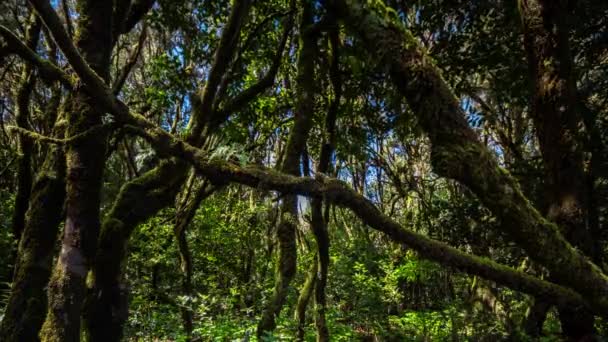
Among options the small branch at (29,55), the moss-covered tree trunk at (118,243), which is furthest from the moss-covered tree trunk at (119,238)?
the small branch at (29,55)

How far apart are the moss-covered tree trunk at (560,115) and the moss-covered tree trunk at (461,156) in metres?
0.69

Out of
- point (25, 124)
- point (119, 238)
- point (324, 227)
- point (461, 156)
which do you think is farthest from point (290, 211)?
point (25, 124)

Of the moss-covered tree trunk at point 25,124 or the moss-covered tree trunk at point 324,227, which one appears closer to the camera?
the moss-covered tree trunk at point 324,227

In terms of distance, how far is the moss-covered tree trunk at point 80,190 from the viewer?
3.52m

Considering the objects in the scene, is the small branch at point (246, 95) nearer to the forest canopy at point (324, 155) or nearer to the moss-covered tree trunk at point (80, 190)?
the forest canopy at point (324, 155)

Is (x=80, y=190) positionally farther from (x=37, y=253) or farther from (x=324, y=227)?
(x=324, y=227)

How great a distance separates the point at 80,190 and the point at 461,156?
10.4ft

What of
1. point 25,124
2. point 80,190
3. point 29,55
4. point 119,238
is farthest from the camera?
point 25,124

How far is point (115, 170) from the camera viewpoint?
597 inches

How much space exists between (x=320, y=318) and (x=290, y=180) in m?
3.08

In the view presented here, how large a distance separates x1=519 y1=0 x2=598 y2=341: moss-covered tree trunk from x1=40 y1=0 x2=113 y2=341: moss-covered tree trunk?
3311 millimetres

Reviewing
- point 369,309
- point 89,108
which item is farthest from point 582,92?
point 369,309

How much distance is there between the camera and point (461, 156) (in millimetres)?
2242

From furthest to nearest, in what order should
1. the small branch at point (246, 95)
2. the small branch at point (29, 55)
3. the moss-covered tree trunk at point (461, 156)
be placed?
1. the small branch at point (246, 95)
2. the small branch at point (29, 55)
3. the moss-covered tree trunk at point (461, 156)
